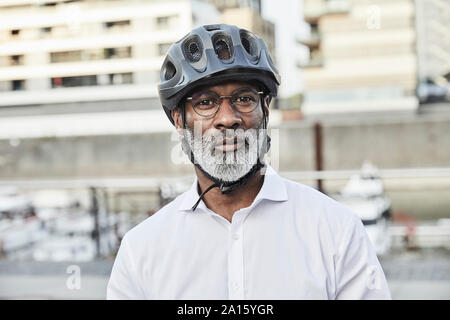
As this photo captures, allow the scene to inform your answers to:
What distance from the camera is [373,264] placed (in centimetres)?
134

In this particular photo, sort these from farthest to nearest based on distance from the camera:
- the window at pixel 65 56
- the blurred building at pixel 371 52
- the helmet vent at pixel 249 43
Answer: the blurred building at pixel 371 52
the window at pixel 65 56
the helmet vent at pixel 249 43

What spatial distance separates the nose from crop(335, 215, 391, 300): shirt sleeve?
36 cm

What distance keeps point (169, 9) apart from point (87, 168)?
10.7 meters

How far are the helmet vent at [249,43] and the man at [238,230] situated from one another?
55 mm

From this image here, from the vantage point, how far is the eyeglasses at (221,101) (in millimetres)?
1423

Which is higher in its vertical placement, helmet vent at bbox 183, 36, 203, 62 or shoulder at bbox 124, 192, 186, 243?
helmet vent at bbox 183, 36, 203, 62

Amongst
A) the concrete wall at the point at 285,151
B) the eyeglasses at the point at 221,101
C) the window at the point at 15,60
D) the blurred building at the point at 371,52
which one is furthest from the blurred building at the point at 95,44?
the concrete wall at the point at 285,151

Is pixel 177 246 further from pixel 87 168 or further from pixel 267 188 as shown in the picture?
pixel 87 168

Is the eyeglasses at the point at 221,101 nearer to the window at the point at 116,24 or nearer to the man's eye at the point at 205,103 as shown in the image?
the man's eye at the point at 205,103

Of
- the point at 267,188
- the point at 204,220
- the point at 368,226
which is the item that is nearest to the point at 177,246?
the point at 204,220

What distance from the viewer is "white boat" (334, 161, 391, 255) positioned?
16.6ft

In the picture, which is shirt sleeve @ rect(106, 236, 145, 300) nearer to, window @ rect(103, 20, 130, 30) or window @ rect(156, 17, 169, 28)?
window @ rect(156, 17, 169, 28)

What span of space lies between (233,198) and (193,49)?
0.43m

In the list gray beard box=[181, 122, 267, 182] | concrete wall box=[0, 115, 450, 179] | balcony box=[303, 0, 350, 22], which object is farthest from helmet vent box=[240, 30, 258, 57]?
concrete wall box=[0, 115, 450, 179]
